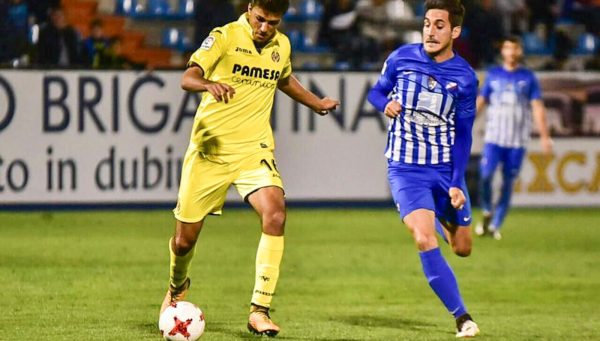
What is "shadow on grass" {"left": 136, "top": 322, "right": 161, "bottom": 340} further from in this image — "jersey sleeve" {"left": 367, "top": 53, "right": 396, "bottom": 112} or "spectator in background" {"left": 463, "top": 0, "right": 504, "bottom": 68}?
"spectator in background" {"left": 463, "top": 0, "right": 504, "bottom": 68}

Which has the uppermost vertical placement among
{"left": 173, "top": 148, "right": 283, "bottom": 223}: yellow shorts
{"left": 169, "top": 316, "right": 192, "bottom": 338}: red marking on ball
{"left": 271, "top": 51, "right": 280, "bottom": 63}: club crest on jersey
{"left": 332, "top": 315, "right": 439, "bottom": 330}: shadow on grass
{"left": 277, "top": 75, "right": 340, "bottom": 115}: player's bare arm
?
{"left": 271, "top": 51, "right": 280, "bottom": 63}: club crest on jersey

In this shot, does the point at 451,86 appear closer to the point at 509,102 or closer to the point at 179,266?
the point at 179,266

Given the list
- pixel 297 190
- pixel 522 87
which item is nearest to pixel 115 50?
pixel 297 190

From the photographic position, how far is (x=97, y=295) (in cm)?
977

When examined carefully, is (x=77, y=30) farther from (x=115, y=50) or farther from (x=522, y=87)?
(x=522, y=87)

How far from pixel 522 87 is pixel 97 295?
6870 millimetres

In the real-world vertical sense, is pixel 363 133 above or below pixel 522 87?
below

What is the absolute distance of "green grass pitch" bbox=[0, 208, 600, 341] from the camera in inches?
331

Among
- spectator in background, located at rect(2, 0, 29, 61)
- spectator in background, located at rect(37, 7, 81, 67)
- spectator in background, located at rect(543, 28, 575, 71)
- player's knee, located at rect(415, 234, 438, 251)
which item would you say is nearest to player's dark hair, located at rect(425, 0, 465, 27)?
player's knee, located at rect(415, 234, 438, 251)

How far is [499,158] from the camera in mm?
15219

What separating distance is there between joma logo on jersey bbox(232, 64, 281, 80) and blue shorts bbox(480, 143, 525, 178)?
24.1 feet

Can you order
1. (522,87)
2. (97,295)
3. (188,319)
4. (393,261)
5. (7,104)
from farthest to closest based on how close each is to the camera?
(7,104)
(522,87)
(393,261)
(97,295)
(188,319)

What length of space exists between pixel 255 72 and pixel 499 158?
300 inches

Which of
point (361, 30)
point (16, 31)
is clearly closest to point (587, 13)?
point (361, 30)
